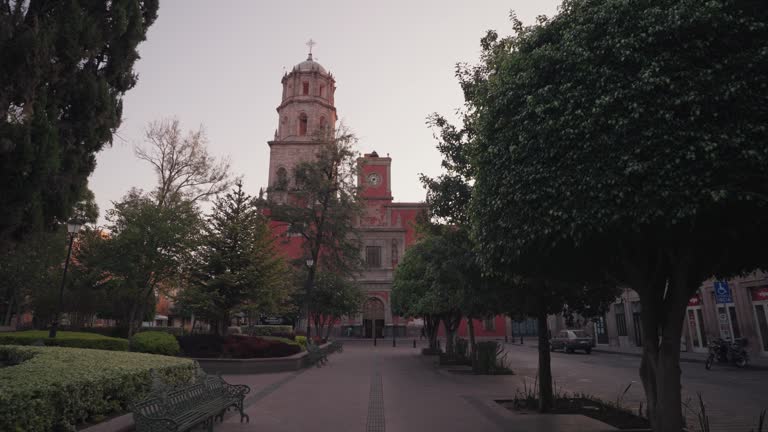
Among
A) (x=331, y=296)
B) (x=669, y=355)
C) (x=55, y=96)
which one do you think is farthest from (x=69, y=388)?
(x=331, y=296)

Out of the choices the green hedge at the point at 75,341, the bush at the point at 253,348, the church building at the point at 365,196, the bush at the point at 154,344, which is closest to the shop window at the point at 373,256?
the church building at the point at 365,196

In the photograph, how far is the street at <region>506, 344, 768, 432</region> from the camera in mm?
8930

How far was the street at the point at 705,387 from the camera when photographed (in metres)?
8.93

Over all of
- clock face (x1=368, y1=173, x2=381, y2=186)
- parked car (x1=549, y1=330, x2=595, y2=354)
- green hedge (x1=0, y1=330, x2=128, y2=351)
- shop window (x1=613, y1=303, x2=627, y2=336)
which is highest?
clock face (x1=368, y1=173, x2=381, y2=186)

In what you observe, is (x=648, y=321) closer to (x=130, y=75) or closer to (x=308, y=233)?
(x=130, y=75)

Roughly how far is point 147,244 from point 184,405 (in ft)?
66.3

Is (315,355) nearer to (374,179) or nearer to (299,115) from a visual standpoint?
(374,179)

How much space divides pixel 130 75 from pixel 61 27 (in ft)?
7.39

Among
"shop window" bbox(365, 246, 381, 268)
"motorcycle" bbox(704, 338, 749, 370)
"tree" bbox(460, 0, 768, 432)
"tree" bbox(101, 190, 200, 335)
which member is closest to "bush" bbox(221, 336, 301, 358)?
"tree" bbox(101, 190, 200, 335)

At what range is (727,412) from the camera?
30.2 ft

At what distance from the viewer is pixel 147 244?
24250 millimetres

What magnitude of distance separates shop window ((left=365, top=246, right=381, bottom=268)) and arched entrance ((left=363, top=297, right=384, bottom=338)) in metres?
3.46

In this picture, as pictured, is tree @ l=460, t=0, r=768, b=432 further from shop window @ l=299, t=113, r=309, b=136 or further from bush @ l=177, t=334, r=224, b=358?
shop window @ l=299, t=113, r=309, b=136

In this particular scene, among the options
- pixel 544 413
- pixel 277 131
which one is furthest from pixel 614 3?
pixel 277 131
